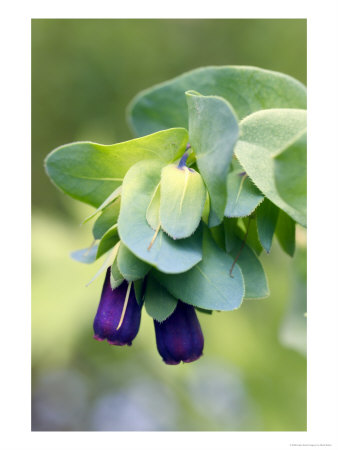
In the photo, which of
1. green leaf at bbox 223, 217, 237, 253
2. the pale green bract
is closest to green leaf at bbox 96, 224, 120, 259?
the pale green bract

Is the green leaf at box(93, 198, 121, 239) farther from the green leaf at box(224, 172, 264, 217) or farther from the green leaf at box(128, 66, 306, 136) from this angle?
the green leaf at box(128, 66, 306, 136)

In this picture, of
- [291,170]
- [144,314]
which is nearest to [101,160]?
[291,170]

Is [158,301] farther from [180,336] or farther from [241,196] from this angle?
[241,196]

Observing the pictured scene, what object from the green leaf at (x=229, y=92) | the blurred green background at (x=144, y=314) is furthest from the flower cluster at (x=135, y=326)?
the blurred green background at (x=144, y=314)

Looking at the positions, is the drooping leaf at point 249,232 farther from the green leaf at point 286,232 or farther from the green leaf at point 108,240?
the green leaf at point 108,240

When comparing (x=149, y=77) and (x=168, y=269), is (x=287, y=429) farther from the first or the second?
(x=149, y=77)
